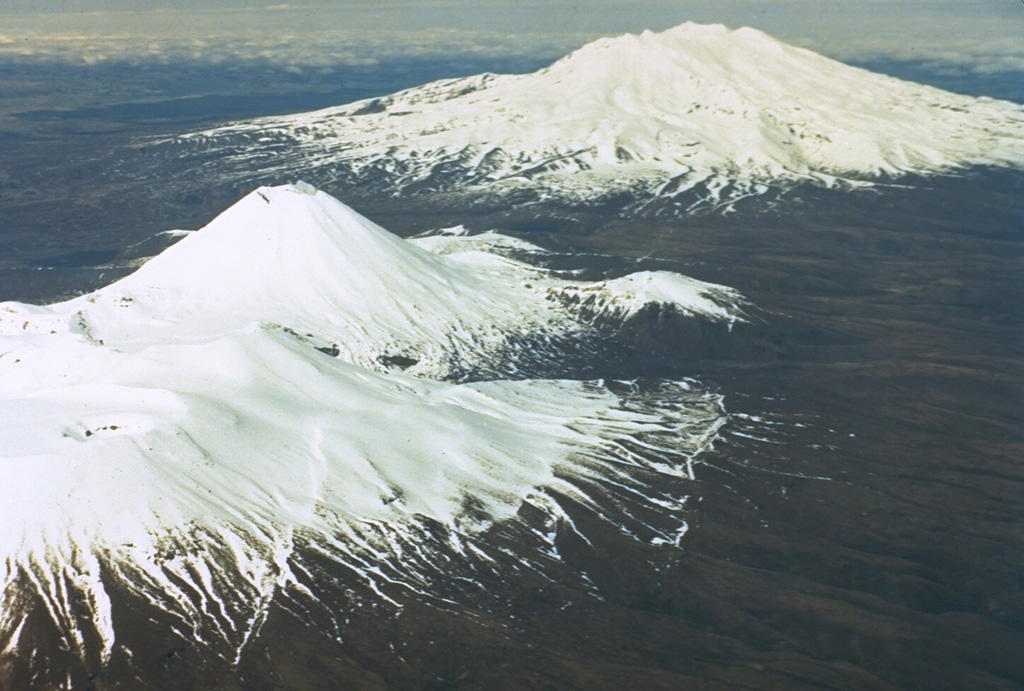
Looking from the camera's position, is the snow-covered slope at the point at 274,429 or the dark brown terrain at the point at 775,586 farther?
the snow-covered slope at the point at 274,429

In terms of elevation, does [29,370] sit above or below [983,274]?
above

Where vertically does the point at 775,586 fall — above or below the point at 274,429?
below

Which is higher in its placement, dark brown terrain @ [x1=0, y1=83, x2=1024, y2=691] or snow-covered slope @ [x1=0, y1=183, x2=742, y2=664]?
snow-covered slope @ [x1=0, y1=183, x2=742, y2=664]

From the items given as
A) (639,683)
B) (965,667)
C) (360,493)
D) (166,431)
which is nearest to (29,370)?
(166,431)

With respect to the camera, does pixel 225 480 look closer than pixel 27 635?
No

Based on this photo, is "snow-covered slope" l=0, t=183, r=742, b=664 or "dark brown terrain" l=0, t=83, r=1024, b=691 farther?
"snow-covered slope" l=0, t=183, r=742, b=664

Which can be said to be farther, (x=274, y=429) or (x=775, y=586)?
(x=274, y=429)

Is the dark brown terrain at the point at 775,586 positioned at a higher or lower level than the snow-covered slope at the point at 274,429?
lower

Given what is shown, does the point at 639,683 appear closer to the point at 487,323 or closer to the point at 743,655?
the point at 743,655
